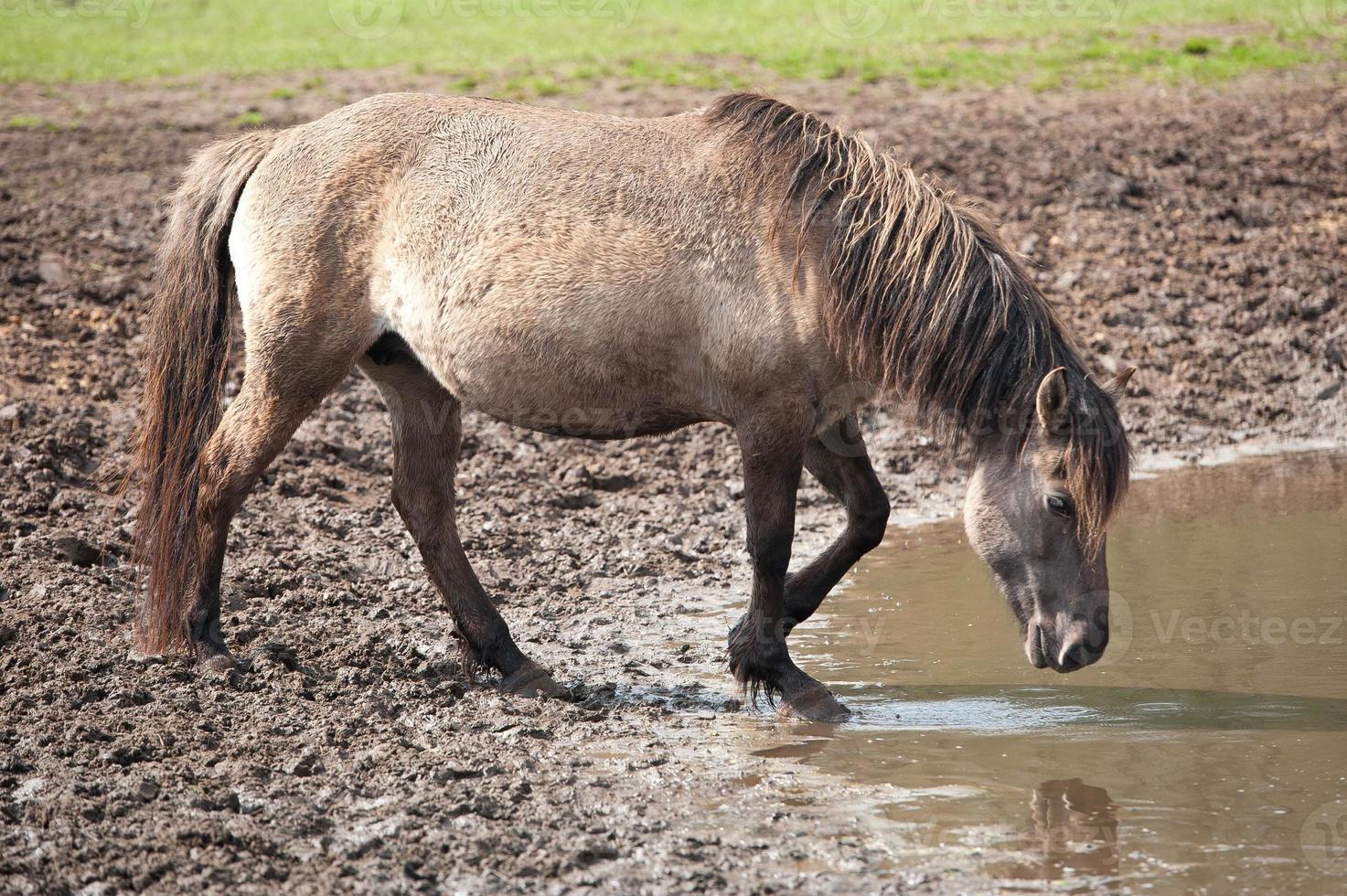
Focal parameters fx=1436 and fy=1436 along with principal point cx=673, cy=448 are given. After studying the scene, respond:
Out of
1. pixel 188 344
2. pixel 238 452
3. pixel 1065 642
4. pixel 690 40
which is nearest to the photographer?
pixel 1065 642

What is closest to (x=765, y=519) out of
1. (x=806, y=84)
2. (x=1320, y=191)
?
(x=1320, y=191)

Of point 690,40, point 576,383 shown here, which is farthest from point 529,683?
point 690,40

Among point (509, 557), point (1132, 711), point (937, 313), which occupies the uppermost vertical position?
point (937, 313)

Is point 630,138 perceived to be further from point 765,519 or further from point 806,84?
point 806,84

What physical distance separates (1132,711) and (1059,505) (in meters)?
0.85

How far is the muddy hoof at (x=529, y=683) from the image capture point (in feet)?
17.4

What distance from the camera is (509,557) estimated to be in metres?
6.80

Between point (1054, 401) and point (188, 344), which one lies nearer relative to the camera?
point (1054, 401)

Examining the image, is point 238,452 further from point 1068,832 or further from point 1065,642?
point 1068,832

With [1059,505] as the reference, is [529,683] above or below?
below

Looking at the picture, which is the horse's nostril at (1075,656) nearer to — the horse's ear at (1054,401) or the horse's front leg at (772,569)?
the horse's ear at (1054,401)

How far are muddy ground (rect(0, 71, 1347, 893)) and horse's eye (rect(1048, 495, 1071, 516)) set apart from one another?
3.82ft

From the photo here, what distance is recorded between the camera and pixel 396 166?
17.5 feet

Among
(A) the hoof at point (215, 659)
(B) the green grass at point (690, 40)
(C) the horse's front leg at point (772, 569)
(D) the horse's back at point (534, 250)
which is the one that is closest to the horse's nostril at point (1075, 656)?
(C) the horse's front leg at point (772, 569)
